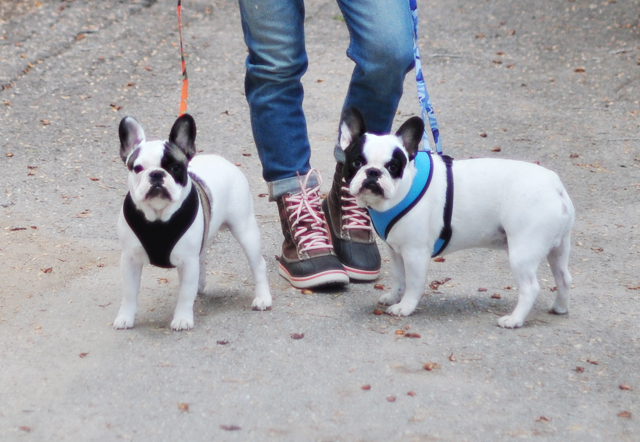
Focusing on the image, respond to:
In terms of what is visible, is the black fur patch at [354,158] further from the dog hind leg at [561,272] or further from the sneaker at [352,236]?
the dog hind leg at [561,272]

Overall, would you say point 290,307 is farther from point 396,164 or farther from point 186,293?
point 396,164

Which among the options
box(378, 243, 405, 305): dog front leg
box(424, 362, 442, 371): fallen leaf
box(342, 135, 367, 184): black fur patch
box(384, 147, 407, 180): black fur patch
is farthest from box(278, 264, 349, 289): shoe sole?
box(424, 362, 442, 371): fallen leaf

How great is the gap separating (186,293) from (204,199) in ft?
1.24

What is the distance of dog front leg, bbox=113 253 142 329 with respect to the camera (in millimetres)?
3076

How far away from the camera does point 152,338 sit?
10.3 ft

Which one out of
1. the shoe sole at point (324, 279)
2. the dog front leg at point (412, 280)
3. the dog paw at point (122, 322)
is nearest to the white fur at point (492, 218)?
the dog front leg at point (412, 280)

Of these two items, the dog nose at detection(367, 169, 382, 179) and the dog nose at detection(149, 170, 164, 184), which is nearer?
the dog nose at detection(149, 170, 164, 184)

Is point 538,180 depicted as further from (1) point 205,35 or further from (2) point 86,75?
(1) point 205,35

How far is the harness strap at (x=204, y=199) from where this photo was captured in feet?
10.2

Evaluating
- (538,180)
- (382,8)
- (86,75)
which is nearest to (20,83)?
(86,75)

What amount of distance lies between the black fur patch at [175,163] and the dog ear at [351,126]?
0.65 metres

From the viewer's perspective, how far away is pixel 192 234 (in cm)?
304

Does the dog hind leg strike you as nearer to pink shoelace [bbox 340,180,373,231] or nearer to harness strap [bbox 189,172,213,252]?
pink shoelace [bbox 340,180,373,231]

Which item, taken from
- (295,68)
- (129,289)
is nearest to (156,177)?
(129,289)
